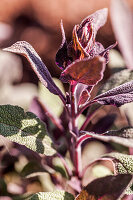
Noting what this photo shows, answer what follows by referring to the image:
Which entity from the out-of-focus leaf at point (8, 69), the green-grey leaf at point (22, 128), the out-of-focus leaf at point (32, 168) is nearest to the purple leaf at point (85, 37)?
the green-grey leaf at point (22, 128)

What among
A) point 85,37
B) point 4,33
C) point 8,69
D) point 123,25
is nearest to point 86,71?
point 85,37

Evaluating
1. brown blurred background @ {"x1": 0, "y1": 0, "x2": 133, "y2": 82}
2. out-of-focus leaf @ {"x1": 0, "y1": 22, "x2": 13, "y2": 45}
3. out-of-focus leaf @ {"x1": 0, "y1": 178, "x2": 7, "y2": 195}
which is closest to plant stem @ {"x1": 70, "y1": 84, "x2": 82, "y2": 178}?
out-of-focus leaf @ {"x1": 0, "y1": 178, "x2": 7, "y2": 195}

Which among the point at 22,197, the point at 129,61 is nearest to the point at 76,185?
the point at 22,197

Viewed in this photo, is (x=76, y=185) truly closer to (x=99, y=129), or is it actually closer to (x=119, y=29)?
(x=99, y=129)

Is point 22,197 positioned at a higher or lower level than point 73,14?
lower

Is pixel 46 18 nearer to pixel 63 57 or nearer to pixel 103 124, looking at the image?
pixel 103 124

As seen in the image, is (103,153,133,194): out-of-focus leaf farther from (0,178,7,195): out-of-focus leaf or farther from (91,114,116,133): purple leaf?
(0,178,7,195): out-of-focus leaf

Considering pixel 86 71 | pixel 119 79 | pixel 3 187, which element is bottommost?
pixel 3 187
